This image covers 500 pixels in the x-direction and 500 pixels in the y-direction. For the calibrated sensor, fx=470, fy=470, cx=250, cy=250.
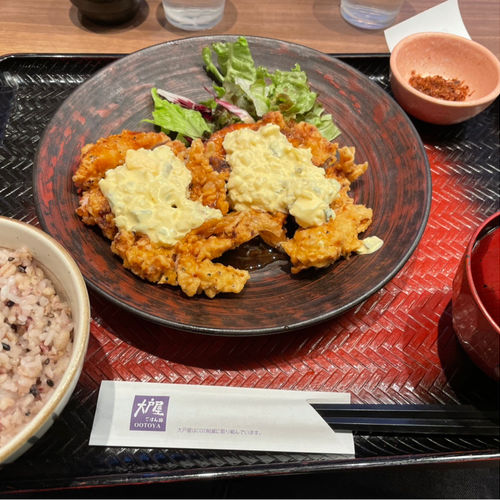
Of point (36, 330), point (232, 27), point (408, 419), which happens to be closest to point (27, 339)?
point (36, 330)

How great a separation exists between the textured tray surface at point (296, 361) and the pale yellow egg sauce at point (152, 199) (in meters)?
0.36

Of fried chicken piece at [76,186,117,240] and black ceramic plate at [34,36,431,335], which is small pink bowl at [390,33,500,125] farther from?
fried chicken piece at [76,186,117,240]

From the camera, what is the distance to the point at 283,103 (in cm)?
239

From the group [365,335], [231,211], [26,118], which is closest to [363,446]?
[365,335]

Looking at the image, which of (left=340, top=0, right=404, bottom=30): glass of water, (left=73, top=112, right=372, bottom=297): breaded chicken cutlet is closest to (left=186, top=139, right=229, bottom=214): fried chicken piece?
(left=73, top=112, right=372, bottom=297): breaded chicken cutlet

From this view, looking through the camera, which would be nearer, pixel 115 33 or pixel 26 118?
pixel 26 118

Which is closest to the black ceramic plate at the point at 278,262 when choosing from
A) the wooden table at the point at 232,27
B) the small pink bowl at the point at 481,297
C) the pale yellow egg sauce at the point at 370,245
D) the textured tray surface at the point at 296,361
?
the pale yellow egg sauce at the point at 370,245

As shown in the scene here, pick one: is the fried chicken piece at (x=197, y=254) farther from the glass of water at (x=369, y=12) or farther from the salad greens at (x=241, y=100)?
the glass of water at (x=369, y=12)

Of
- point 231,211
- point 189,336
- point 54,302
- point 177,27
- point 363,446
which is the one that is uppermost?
point 177,27

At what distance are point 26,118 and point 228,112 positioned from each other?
3.44ft

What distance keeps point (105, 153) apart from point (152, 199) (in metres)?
0.32

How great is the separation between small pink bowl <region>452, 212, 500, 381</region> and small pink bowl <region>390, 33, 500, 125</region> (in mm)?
1033

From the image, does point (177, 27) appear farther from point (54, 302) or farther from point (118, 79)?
point (54, 302)

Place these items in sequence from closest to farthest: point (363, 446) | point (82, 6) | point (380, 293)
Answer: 1. point (363, 446)
2. point (380, 293)
3. point (82, 6)
